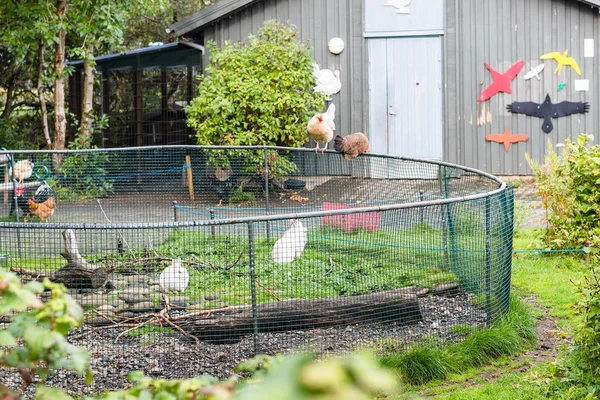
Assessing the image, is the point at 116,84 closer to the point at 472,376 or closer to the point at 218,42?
the point at 218,42

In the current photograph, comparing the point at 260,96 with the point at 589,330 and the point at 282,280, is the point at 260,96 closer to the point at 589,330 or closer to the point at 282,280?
the point at 282,280

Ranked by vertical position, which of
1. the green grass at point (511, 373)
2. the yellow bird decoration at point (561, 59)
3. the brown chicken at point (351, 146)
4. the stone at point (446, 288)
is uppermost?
the yellow bird decoration at point (561, 59)

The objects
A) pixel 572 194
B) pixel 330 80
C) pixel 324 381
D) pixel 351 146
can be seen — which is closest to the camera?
pixel 324 381

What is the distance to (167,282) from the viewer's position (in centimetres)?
653

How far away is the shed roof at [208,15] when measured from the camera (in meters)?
15.9

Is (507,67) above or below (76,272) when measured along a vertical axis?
above

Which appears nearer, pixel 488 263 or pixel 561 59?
→ pixel 488 263

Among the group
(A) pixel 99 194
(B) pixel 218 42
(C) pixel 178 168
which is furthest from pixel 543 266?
(B) pixel 218 42

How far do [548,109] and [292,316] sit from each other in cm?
1102

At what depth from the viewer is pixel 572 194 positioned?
9625mm

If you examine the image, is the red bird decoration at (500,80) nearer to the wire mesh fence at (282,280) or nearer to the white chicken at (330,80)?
the white chicken at (330,80)

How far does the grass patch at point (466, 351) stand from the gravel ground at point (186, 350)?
14cm

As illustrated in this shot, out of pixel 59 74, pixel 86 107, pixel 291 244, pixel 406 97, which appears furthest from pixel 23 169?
pixel 406 97

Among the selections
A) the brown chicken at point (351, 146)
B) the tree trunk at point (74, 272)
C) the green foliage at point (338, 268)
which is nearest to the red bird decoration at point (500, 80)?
the brown chicken at point (351, 146)
